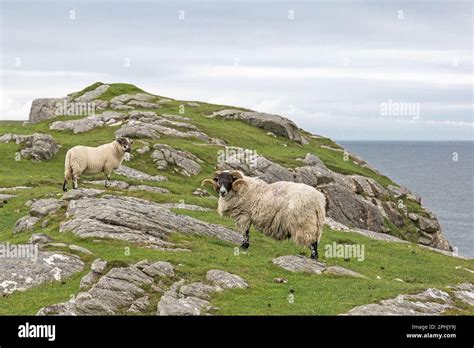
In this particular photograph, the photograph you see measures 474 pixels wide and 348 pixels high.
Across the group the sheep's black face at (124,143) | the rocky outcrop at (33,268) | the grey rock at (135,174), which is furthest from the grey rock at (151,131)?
the rocky outcrop at (33,268)

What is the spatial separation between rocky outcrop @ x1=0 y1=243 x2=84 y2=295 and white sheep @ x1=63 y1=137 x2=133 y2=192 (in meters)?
16.9

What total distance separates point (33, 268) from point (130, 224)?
6.92 metres

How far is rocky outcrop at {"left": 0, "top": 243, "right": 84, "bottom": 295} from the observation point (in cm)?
2448

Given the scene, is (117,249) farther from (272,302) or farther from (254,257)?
(272,302)

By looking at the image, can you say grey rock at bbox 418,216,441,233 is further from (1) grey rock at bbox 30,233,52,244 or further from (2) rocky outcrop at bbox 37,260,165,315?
(2) rocky outcrop at bbox 37,260,165,315

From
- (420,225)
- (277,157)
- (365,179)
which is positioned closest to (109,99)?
(277,157)

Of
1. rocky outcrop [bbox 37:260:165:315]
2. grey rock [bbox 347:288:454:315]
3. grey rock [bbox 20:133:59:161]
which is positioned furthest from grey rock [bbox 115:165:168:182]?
grey rock [bbox 347:288:454:315]

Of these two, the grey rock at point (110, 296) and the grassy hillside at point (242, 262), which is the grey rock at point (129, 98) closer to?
the grassy hillside at point (242, 262)

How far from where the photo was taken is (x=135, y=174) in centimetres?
5522

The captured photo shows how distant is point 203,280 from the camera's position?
2439 cm

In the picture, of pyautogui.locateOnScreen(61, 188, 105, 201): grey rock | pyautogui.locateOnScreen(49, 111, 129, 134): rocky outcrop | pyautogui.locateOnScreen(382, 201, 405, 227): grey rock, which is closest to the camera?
pyautogui.locateOnScreen(61, 188, 105, 201): grey rock

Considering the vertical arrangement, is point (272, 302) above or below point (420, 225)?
above

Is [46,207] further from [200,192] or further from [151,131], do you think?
[151,131]
